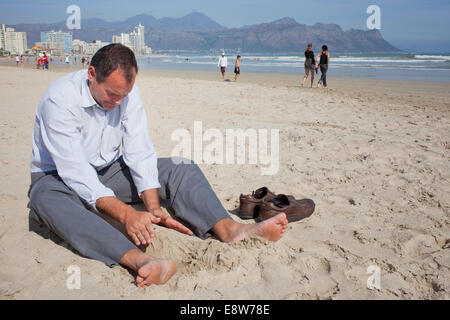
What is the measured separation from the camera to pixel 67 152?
2.00 metres

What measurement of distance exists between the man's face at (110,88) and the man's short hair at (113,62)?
0.02 metres

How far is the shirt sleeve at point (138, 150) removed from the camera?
2.25m

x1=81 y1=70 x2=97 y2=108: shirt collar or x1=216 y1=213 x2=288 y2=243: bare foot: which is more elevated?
x1=81 y1=70 x2=97 y2=108: shirt collar

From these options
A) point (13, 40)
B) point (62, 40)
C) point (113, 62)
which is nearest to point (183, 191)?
point (113, 62)

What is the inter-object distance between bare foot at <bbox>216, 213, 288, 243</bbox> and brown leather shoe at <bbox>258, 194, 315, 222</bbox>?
1.25 feet

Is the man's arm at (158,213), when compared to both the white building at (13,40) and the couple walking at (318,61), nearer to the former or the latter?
the couple walking at (318,61)

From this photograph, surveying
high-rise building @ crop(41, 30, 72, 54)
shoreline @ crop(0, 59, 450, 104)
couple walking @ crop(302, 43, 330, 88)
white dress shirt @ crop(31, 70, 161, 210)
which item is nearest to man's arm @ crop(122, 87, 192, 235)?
white dress shirt @ crop(31, 70, 161, 210)

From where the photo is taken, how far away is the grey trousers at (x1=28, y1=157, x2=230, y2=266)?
1844 mm

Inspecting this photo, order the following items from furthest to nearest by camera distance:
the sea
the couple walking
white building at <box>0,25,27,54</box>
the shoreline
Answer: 1. white building at <box>0,25,27,54</box>
2. the sea
3. the couple walking
4. the shoreline

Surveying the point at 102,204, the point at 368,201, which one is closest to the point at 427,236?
the point at 368,201

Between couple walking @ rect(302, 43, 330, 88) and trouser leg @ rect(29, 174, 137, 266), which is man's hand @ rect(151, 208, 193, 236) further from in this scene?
couple walking @ rect(302, 43, 330, 88)

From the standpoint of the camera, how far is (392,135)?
484 centimetres

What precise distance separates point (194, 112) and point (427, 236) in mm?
4814
